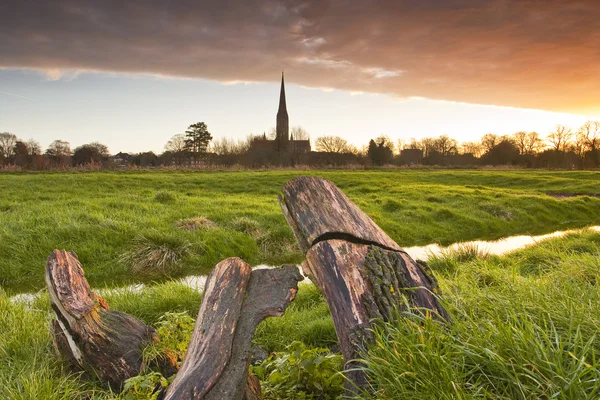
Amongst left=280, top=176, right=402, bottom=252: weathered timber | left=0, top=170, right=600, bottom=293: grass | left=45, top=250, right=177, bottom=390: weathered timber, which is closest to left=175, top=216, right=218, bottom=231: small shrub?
left=0, top=170, right=600, bottom=293: grass

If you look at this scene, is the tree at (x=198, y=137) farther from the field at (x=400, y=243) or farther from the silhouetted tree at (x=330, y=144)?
the field at (x=400, y=243)

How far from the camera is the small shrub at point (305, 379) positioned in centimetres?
267

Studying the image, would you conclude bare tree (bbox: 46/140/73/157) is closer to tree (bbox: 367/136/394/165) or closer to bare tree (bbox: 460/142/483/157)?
tree (bbox: 367/136/394/165)

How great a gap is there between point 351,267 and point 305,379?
0.86 m

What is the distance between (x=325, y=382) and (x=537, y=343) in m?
1.36

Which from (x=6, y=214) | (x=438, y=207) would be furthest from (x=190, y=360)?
(x=438, y=207)

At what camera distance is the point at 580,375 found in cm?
169

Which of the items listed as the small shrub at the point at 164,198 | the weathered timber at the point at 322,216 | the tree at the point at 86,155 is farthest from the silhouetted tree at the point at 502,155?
the weathered timber at the point at 322,216

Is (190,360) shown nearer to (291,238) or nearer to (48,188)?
(291,238)

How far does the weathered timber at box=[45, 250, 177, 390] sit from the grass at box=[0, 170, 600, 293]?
11.0 feet

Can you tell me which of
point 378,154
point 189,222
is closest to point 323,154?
point 378,154

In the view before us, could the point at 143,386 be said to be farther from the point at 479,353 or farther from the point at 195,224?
the point at 195,224

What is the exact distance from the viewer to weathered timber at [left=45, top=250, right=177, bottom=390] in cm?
308

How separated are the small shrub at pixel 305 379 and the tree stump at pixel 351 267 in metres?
0.37
